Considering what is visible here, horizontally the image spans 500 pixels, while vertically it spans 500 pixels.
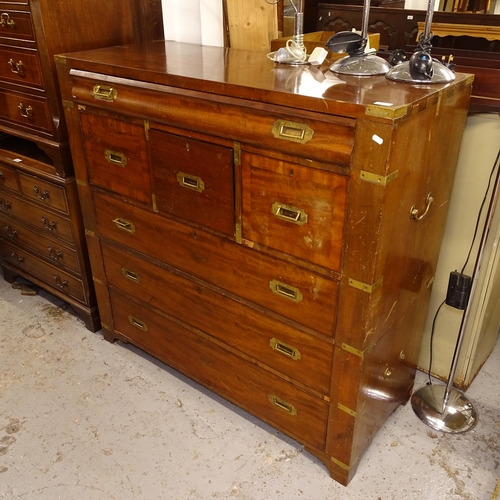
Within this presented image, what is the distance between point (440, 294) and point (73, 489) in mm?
1457

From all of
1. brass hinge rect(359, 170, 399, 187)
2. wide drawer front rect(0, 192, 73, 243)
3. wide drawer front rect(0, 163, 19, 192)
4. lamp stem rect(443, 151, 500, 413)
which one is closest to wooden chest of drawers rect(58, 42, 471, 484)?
brass hinge rect(359, 170, 399, 187)

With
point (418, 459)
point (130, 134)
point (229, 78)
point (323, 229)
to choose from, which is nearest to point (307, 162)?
point (323, 229)

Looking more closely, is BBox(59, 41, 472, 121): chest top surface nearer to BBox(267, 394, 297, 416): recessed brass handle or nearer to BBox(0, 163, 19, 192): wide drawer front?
BBox(0, 163, 19, 192): wide drawer front

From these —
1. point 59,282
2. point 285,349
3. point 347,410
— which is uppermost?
point 285,349

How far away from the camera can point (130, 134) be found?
1.67 meters

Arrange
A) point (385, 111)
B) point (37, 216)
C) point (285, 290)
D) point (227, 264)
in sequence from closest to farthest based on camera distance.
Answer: point (385, 111)
point (285, 290)
point (227, 264)
point (37, 216)

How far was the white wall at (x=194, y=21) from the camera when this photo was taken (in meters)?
2.10

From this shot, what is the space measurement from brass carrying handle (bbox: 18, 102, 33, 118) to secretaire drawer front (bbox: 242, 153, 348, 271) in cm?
109

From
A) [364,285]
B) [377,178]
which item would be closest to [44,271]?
[364,285]

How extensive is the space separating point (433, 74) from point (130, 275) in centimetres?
128

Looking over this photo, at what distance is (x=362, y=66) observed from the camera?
1419 mm

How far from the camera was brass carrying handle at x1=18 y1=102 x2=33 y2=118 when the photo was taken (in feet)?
6.60

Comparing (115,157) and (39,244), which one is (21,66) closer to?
(115,157)

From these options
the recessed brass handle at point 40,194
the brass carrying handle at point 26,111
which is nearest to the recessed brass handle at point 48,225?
the recessed brass handle at point 40,194
